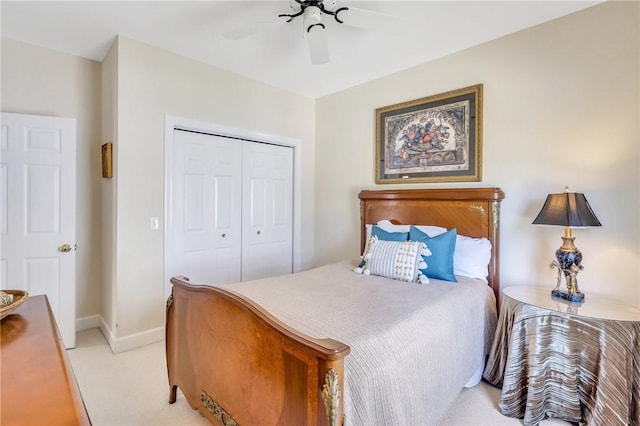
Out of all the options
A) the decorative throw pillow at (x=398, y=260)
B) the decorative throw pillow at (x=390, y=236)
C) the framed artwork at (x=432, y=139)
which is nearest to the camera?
the decorative throw pillow at (x=398, y=260)

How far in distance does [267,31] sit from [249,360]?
2.43 meters

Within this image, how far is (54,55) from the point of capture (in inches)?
117

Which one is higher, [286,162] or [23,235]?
[286,162]

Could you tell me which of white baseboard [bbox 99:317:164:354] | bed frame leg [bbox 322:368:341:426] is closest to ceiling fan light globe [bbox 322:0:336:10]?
bed frame leg [bbox 322:368:341:426]

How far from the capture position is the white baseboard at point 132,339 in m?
2.75

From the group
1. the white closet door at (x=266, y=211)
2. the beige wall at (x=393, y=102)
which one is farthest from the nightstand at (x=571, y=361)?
the white closet door at (x=266, y=211)

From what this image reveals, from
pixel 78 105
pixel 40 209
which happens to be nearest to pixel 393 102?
pixel 78 105

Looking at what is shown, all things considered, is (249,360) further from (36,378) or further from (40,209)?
(40,209)

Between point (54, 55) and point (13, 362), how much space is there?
3.15m

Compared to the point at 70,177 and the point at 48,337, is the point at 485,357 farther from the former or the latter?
the point at 70,177

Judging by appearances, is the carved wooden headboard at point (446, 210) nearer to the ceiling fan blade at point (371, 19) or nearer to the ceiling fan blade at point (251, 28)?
the ceiling fan blade at point (371, 19)

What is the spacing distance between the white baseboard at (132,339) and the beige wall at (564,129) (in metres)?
2.89

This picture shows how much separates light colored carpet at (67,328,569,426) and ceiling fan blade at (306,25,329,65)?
2521 millimetres

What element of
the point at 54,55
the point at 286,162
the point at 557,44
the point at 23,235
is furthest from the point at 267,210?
the point at 557,44
